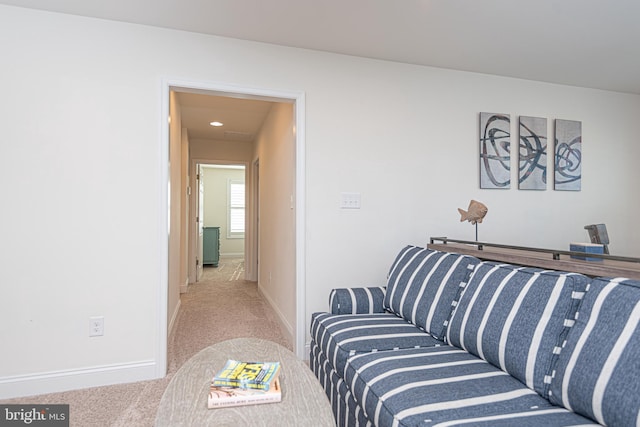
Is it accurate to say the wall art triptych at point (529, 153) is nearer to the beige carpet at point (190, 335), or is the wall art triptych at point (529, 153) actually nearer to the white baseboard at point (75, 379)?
the beige carpet at point (190, 335)

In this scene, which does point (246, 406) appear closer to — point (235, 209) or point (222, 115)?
point (222, 115)

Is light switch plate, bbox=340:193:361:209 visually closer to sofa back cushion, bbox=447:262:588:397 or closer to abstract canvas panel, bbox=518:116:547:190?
sofa back cushion, bbox=447:262:588:397

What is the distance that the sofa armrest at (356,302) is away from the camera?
7.27 feet

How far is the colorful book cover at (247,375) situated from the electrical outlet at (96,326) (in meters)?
1.38

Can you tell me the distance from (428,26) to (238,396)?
2.46 m

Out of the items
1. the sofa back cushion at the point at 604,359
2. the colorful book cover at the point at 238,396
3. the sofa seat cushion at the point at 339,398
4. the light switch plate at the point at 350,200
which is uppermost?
the light switch plate at the point at 350,200

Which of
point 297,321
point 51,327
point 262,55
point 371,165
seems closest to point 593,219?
Result: point 371,165

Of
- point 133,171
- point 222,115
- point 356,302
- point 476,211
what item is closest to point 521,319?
point 356,302

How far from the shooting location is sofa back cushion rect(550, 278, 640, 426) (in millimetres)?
974

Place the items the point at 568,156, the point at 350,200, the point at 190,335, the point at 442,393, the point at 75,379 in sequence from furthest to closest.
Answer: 1. the point at 568,156
2. the point at 190,335
3. the point at 350,200
4. the point at 75,379
5. the point at 442,393

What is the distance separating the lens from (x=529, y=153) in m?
3.32

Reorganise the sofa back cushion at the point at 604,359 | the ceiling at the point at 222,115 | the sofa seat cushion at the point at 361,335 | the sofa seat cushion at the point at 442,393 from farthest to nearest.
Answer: the ceiling at the point at 222,115 < the sofa seat cushion at the point at 361,335 < the sofa seat cushion at the point at 442,393 < the sofa back cushion at the point at 604,359

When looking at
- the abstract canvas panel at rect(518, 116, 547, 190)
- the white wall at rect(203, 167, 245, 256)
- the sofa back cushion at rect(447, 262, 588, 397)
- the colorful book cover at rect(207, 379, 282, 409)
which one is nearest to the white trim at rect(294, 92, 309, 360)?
the sofa back cushion at rect(447, 262, 588, 397)

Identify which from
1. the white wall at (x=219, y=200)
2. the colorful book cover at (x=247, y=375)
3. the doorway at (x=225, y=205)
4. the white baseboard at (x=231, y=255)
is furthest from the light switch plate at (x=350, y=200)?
the white baseboard at (x=231, y=255)
